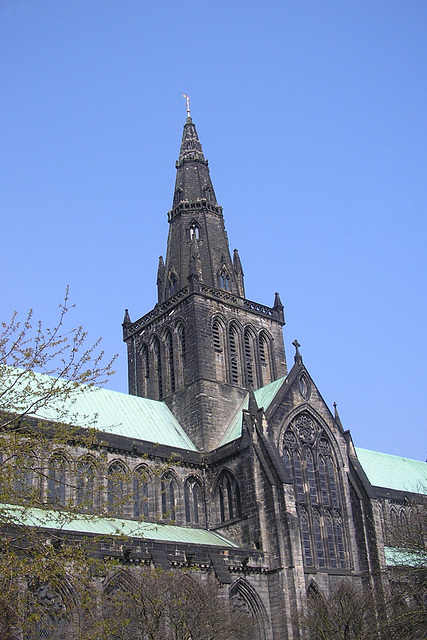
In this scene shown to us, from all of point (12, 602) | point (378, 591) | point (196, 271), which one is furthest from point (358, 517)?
point (12, 602)

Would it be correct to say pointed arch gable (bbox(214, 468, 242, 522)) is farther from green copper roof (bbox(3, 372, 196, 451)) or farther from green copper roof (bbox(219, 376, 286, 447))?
green copper roof (bbox(3, 372, 196, 451))

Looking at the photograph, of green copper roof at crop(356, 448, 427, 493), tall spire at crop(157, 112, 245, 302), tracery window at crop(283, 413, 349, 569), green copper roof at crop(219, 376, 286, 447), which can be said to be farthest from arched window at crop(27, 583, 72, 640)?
green copper roof at crop(356, 448, 427, 493)

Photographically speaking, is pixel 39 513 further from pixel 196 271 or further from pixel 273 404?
pixel 196 271

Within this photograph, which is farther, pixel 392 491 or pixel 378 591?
pixel 392 491

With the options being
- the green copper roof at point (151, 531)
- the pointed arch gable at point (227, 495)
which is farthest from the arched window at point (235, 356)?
the green copper roof at point (151, 531)

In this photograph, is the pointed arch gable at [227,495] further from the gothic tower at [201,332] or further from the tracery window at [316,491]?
the tracery window at [316,491]

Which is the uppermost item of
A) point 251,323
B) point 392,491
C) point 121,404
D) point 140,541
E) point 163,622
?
point 251,323

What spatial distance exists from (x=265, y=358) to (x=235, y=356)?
9.38ft

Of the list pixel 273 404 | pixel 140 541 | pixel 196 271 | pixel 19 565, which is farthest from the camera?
pixel 196 271

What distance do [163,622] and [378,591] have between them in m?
14.4

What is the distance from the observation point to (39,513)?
106ft

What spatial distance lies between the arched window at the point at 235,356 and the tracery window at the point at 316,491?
20.9ft

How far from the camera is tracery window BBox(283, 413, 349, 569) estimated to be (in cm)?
3956

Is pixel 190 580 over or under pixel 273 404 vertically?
under
